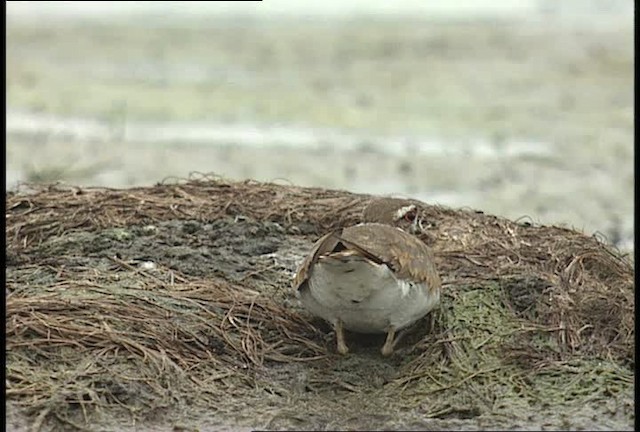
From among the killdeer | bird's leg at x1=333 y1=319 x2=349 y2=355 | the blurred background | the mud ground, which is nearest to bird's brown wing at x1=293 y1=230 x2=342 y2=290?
the killdeer

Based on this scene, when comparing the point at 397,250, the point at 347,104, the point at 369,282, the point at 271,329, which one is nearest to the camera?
the point at 369,282

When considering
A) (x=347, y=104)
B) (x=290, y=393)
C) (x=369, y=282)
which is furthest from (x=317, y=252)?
(x=347, y=104)

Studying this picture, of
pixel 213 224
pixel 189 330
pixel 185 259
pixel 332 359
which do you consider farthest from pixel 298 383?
pixel 213 224

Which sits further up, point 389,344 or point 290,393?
point 389,344

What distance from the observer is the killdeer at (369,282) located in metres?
4.11

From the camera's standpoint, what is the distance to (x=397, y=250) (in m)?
4.39

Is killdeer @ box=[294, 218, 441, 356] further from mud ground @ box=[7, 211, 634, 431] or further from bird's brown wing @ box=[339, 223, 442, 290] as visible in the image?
mud ground @ box=[7, 211, 634, 431]

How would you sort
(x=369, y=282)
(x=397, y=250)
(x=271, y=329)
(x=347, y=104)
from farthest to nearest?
(x=347, y=104)
(x=271, y=329)
(x=397, y=250)
(x=369, y=282)

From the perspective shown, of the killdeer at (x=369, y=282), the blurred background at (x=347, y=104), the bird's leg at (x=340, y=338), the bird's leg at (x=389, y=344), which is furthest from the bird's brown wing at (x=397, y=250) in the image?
the blurred background at (x=347, y=104)

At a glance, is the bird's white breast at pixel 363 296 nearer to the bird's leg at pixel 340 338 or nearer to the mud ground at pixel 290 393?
the bird's leg at pixel 340 338

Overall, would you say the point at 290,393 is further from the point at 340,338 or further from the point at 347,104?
the point at 347,104

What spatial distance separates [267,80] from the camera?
1280 cm

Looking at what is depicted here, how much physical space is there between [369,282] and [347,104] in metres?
7.92

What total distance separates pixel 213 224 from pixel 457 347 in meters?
1.71
